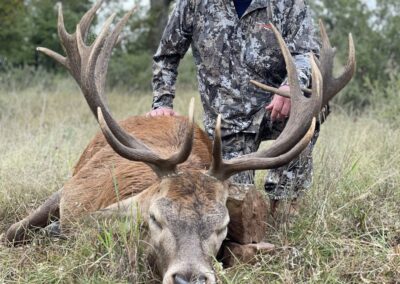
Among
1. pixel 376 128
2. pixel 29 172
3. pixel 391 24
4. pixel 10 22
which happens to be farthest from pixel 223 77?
pixel 10 22

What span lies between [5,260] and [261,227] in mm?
1517

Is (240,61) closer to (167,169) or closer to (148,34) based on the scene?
(167,169)

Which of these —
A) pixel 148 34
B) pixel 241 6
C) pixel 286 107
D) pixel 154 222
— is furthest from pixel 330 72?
pixel 148 34

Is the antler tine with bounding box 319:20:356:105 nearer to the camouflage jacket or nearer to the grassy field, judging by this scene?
the camouflage jacket

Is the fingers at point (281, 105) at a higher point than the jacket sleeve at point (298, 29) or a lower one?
lower

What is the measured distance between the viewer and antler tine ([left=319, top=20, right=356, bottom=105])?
470 cm

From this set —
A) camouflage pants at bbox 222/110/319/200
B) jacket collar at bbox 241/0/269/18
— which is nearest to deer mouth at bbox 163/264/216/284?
camouflage pants at bbox 222/110/319/200

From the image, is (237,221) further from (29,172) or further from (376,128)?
(376,128)

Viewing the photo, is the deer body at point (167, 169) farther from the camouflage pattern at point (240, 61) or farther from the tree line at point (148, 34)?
the tree line at point (148, 34)

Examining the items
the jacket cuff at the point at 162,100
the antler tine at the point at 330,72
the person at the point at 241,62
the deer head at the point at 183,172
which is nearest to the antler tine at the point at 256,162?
the deer head at the point at 183,172

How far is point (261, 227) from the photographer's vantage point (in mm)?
4551

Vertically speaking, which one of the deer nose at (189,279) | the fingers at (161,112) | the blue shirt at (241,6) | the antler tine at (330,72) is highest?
the blue shirt at (241,6)

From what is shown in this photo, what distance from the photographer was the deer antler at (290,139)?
13.5 feet

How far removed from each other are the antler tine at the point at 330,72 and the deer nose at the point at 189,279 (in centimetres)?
169
